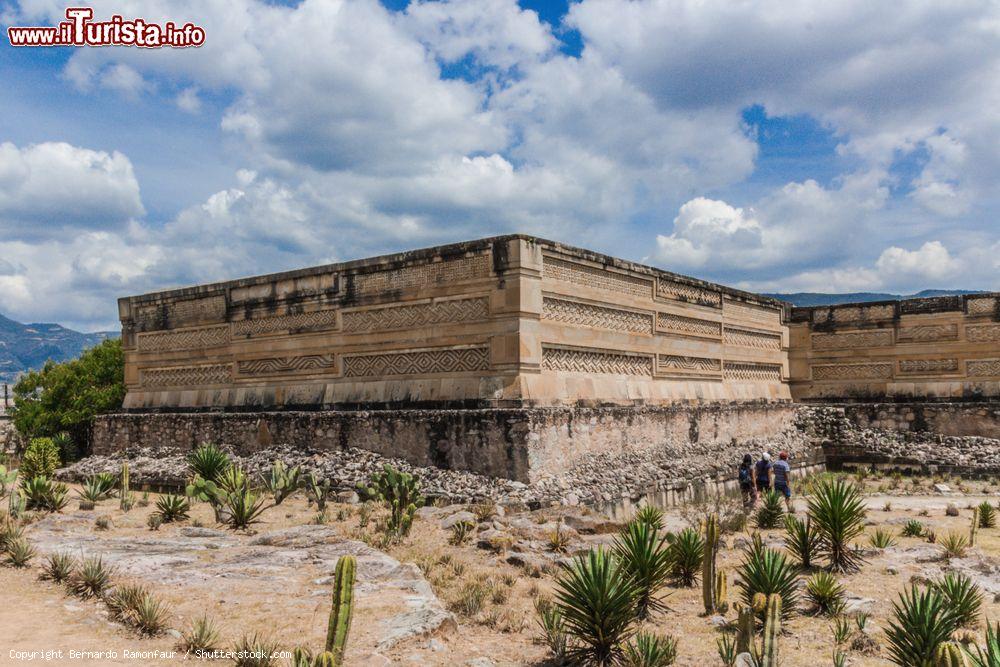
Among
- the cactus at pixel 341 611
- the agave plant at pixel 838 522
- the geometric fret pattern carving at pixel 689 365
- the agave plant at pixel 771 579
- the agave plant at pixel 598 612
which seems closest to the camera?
the cactus at pixel 341 611

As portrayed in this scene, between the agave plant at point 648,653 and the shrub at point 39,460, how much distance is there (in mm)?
11922

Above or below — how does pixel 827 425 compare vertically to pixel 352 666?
above

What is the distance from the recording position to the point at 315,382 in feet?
44.7

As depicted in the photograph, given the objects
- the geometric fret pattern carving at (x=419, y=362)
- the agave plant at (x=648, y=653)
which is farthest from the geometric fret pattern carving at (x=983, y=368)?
the agave plant at (x=648, y=653)

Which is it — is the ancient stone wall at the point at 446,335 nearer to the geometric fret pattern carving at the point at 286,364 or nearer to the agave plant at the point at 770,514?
the geometric fret pattern carving at the point at 286,364

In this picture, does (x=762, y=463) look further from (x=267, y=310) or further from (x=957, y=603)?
(x=267, y=310)

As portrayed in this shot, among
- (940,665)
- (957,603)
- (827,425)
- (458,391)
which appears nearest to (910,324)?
(827,425)

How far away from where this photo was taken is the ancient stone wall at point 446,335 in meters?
11.4

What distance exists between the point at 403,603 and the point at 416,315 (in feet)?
21.3

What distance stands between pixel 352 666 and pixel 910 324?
17.6 meters

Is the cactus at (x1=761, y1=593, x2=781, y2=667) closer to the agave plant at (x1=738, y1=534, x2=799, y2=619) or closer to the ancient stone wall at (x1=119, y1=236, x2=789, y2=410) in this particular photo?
the agave plant at (x1=738, y1=534, x2=799, y2=619)

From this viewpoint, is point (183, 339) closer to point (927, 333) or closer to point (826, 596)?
A: point (826, 596)

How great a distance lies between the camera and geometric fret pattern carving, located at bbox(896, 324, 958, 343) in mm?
18188

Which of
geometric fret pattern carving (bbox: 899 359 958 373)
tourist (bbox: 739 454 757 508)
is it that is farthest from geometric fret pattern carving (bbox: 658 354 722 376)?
geometric fret pattern carving (bbox: 899 359 958 373)
